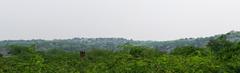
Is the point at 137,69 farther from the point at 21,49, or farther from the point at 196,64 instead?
the point at 21,49

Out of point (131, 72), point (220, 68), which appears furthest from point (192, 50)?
point (131, 72)

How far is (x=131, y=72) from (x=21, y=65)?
36.4ft

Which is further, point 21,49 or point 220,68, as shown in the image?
point 21,49

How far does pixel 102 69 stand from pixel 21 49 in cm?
6492

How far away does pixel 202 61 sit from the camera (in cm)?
5400

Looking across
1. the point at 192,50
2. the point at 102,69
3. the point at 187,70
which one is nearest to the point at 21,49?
the point at 192,50

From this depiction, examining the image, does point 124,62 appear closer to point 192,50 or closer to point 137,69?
point 137,69

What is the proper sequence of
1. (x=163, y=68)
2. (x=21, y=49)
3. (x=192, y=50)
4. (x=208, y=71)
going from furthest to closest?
(x=21, y=49)
(x=192, y=50)
(x=208, y=71)
(x=163, y=68)

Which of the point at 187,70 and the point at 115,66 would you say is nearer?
the point at 187,70

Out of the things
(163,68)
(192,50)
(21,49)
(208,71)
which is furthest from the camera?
(21,49)

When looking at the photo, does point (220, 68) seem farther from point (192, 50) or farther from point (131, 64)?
point (192, 50)

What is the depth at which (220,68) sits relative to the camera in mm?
54312

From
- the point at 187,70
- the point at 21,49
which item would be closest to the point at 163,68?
the point at 187,70

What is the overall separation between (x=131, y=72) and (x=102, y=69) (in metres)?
5.55
